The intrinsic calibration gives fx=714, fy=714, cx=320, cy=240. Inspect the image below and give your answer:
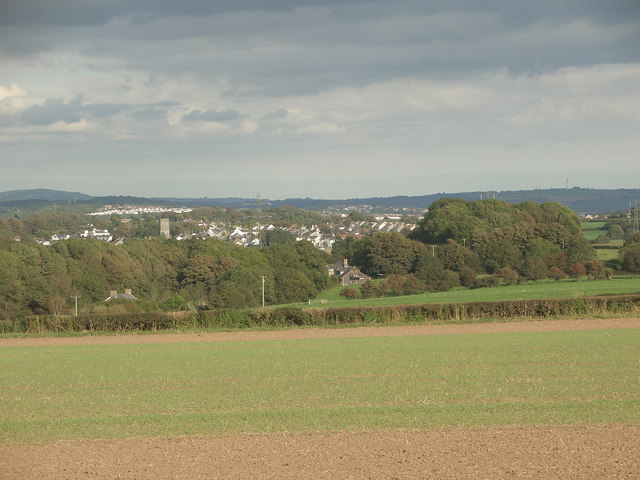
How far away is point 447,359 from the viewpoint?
17.6m

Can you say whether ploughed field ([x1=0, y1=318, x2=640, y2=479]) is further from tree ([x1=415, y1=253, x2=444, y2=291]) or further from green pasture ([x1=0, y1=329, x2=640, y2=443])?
tree ([x1=415, y1=253, x2=444, y2=291])

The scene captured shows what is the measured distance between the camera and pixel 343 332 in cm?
2666

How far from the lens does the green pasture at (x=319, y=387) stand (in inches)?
442

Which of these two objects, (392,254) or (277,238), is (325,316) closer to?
(392,254)

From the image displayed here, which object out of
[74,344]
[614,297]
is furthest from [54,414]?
[614,297]

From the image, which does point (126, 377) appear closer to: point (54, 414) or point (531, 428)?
point (54, 414)

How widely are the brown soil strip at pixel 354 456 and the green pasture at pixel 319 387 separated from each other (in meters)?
0.46

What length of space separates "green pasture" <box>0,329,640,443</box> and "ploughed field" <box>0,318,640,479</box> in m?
0.05

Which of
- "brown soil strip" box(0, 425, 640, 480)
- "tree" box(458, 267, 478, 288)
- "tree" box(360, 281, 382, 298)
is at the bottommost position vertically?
"tree" box(360, 281, 382, 298)

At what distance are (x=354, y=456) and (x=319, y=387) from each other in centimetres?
447

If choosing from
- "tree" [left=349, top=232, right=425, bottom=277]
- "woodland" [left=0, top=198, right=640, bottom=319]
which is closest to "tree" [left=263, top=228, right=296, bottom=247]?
"woodland" [left=0, top=198, right=640, bottom=319]

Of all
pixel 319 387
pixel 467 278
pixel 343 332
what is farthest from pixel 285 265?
pixel 319 387

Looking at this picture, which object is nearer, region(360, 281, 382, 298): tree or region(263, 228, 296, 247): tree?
region(360, 281, 382, 298): tree

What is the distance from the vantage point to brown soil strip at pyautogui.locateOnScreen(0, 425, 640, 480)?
9.03 meters
